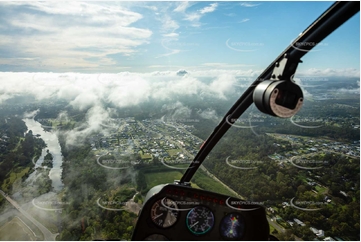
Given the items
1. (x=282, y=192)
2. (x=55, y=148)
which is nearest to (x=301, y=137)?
(x=282, y=192)

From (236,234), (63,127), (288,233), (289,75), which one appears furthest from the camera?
(63,127)

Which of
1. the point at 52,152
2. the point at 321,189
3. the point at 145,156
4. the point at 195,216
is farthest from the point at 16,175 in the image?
the point at 321,189

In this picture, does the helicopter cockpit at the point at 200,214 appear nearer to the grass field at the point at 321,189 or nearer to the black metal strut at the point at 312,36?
the black metal strut at the point at 312,36

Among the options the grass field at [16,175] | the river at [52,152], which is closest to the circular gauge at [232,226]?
the river at [52,152]

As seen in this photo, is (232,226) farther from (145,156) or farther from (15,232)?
(15,232)

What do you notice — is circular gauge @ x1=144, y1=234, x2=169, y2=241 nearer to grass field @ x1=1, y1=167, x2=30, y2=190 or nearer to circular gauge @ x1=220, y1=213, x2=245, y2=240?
circular gauge @ x1=220, y1=213, x2=245, y2=240

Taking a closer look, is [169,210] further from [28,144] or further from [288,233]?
[28,144]

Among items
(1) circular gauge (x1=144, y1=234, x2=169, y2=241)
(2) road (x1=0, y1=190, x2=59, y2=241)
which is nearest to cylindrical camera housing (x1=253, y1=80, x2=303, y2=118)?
(1) circular gauge (x1=144, y1=234, x2=169, y2=241)
